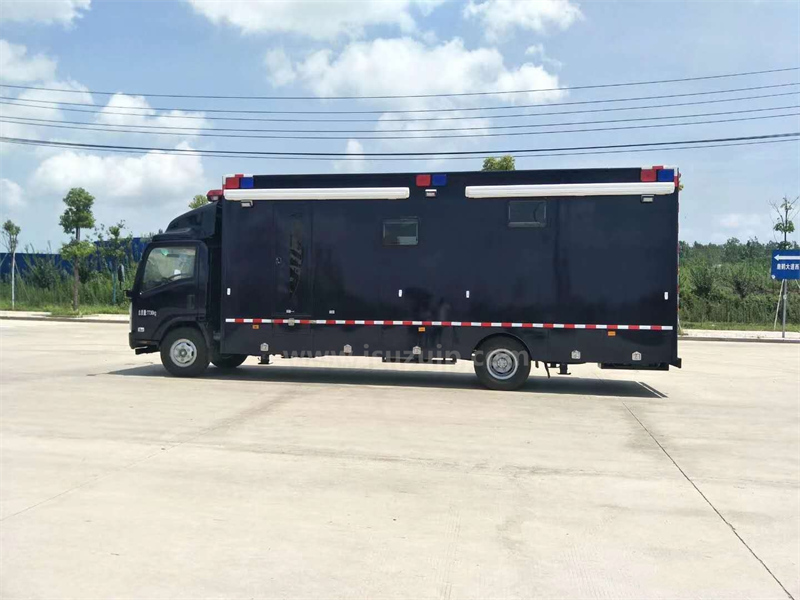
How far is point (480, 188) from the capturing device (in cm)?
1088

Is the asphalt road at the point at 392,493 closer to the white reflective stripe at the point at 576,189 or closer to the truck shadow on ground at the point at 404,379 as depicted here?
the truck shadow on ground at the point at 404,379

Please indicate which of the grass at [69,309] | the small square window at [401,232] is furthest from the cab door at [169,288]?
the grass at [69,309]

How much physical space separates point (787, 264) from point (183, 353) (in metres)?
21.8

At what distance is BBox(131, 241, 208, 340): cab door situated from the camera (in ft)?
39.4

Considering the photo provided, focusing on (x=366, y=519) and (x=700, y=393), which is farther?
(x=700, y=393)

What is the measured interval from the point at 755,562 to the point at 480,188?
24.7ft

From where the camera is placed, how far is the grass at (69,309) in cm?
3091

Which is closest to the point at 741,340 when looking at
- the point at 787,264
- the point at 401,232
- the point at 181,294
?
the point at 787,264

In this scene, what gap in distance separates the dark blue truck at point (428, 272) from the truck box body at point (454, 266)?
2 cm

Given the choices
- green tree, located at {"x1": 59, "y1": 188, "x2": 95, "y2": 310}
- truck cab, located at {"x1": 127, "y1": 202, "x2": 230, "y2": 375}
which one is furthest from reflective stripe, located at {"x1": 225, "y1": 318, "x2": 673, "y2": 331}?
green tree, located at {"x1": 59, "y1": 188, "x2": 95, "y2": 310}

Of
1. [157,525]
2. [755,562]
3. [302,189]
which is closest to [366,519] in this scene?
[157,525]

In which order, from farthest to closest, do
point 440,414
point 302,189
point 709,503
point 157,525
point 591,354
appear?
point 302,189
point 591,354
point 440,414
point 709,503
point 157,525

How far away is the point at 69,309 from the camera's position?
3256 cm

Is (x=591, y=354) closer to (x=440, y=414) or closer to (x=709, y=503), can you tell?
(x=440, y=414)
